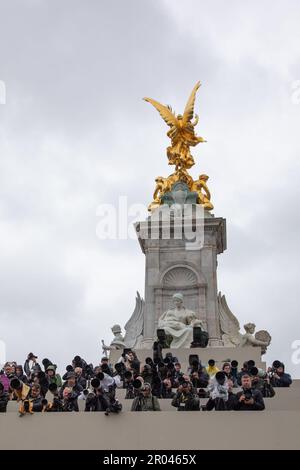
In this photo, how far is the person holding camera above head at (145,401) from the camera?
10.9m

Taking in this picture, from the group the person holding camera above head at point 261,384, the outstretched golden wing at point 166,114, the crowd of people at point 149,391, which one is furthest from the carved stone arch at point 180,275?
the person holding camera above head at point 261,384

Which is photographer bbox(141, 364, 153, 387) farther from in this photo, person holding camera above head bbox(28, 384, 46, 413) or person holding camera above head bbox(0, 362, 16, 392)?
person holding camera above head bbox(0, 362, 16, 392)

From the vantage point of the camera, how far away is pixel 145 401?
11.0 meters

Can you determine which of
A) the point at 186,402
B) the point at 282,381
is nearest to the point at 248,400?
the point at 186,402

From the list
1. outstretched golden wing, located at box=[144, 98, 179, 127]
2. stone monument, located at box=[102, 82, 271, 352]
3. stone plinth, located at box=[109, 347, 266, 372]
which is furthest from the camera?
outstretched golden wing, located at box=[144, 98, 179, 127]

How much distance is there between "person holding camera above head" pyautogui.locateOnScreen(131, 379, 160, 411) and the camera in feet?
35.9

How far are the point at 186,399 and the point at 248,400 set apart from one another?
3.19 feet

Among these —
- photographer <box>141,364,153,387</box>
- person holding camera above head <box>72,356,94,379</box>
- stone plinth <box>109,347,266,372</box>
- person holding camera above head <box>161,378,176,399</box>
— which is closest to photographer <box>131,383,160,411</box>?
photographer <box>141,364,153,387</box>

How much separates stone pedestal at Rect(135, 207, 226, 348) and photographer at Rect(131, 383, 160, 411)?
485 inches

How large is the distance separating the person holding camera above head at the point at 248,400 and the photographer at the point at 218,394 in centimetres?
21

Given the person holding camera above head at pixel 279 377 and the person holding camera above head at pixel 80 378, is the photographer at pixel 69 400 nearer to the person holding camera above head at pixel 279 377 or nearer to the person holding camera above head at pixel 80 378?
the person holding camera above head at pixel 80 378

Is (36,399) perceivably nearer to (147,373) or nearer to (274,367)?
(147,373)

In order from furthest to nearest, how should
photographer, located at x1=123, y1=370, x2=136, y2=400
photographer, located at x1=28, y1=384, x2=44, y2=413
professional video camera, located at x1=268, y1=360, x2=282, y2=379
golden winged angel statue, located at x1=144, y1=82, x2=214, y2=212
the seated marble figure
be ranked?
1. golden winged angel statue, located at x1=144, y1=82, x2=214, y2=212
2. the seated marble figure
3. professional video camera, located at x1=268, y1=360, x2=282, y2=379
4. photographer, located at x1=123, y1=370, x2=136, y2=400
5. photographer, located at x1=28, y1=384, x2=44, y2=413

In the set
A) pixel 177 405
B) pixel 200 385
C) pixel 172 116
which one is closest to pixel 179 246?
pixel 172 116
